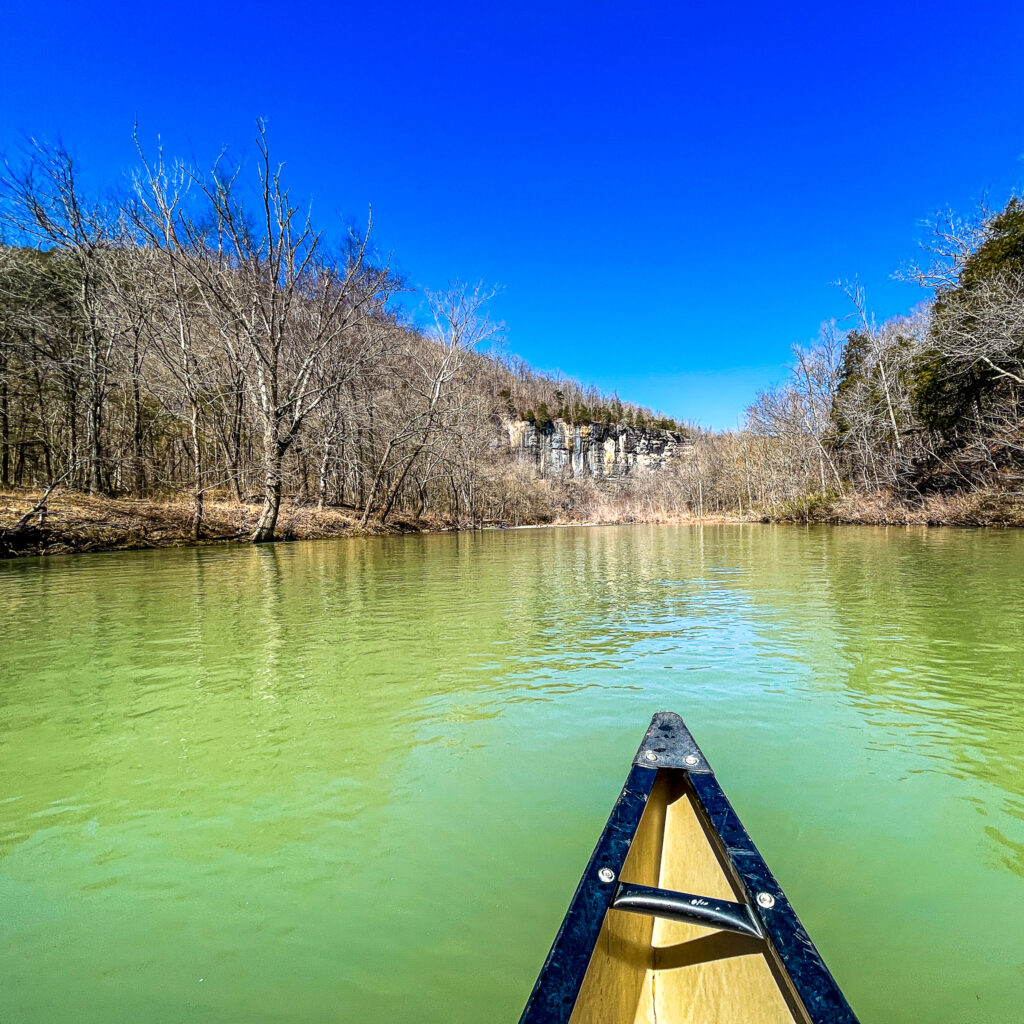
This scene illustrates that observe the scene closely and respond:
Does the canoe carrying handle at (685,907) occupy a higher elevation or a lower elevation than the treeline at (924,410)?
lower

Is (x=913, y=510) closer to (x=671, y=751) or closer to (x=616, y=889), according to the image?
(x=671, y=751)

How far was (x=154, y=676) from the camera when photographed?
14.8ft

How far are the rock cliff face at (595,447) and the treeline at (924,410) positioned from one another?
44164 millimetres

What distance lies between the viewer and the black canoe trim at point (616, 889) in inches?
39.8

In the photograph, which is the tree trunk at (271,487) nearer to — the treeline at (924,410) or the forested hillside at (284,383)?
the forested hillside at (284,383)

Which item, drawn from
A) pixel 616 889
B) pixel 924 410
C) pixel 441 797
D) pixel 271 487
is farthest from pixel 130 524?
pixel 924 410

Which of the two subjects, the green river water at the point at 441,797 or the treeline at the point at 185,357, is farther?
the treeline at the point at 185,357

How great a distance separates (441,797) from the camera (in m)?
2.68

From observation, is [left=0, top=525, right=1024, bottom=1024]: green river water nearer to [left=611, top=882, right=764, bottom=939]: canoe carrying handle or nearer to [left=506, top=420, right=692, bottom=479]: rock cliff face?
[left=611, top=882, right=764, bottom=939]: canoe carrying handle

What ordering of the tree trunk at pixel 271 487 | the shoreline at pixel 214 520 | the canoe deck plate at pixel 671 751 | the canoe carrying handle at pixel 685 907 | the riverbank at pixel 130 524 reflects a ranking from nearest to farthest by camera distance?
the canoe carrying handle at pixel 685 907
the canoe deck plate at pixel 671 751
the riverbank at pixel 130 524
the shoreline at pixel 214 520
the tree trunk at pixel 271 487

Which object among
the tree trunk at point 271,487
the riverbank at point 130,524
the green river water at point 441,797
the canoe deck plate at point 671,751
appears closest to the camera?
the green river water at point 441,797

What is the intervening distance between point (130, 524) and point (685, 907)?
18.7m

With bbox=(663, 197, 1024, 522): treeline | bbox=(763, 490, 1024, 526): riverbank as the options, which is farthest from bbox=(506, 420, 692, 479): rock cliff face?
bbox=(763, 490, 1024, 526): riverbank

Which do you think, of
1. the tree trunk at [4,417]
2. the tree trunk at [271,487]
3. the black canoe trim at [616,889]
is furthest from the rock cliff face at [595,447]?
the black canoe trim at [616,889]
